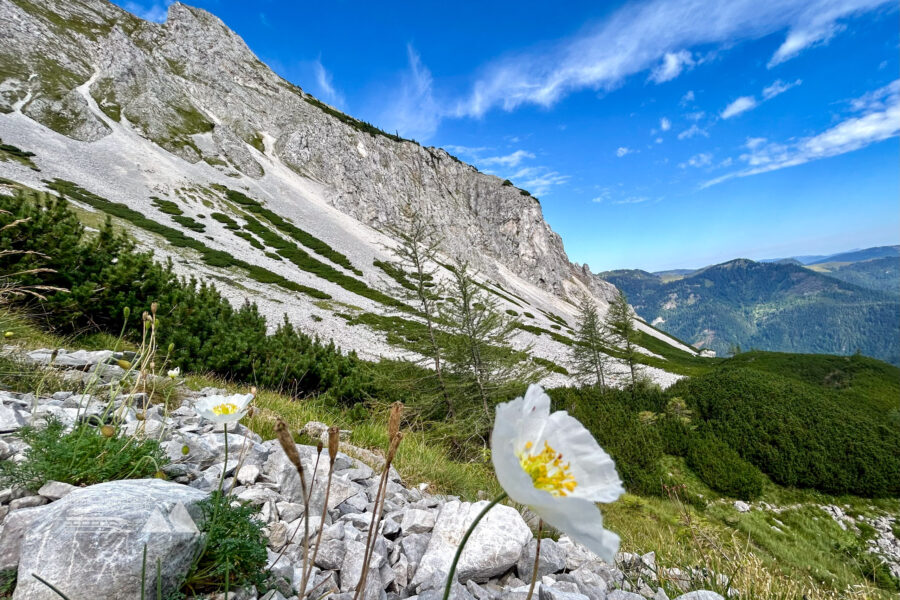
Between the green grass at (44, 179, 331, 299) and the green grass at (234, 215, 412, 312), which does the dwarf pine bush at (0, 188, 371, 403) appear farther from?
the green grass at (234, 215, 412, 312)

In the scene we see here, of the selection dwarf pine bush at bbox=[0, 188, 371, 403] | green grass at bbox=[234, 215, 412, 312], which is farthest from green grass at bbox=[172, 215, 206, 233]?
dwarf pine bush at bbox=[0, 188, 371, 403]

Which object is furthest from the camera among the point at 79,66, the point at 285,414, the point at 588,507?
the point at 79,66

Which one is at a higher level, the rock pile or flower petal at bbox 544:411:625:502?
flower petal at bbox 544:411:625:502

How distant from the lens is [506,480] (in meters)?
0.88

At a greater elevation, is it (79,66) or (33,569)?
(79,66)

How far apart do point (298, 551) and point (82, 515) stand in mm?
1087

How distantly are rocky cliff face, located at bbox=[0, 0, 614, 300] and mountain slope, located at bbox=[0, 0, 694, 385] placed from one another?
0.97 feet

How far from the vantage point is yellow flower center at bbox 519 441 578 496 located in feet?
Answer: 3.79

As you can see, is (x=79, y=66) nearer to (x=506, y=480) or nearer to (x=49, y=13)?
(x=49, y=13)

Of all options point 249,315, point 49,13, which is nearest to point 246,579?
point 249,315

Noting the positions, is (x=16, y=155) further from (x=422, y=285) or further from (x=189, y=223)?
(x=422, y=285)

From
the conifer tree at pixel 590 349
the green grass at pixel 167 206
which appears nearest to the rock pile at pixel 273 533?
the conifer tree at pixel 590 349

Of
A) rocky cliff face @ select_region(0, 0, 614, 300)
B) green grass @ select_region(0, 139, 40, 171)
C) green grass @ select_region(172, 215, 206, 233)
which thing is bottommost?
green grass @ select_region(172, 215, 206, 233)

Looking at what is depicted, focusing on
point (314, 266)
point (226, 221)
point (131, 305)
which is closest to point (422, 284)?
point (131, 305)
